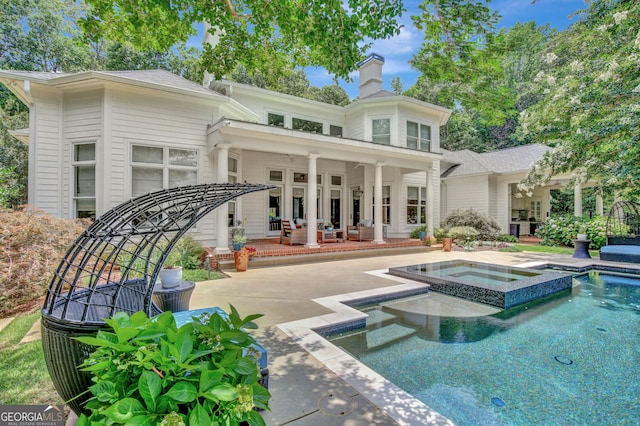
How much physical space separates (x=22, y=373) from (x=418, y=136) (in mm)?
14624

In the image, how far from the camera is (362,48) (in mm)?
5410

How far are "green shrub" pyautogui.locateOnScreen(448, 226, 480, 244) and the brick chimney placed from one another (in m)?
8.16

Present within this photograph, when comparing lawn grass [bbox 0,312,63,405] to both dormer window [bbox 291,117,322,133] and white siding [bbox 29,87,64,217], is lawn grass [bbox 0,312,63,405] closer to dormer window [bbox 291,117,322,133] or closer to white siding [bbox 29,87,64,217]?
white siding [bbox 29,87,64,217]

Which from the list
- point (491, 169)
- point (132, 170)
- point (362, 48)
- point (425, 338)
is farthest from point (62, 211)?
point (491, 169)

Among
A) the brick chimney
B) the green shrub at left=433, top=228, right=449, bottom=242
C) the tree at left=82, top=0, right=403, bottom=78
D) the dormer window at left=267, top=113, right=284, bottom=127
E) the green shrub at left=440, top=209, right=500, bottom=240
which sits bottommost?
the green shrub at left=433, top=228, right=449, bottom=242

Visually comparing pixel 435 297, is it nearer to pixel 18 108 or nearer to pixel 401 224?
pixel 401 224

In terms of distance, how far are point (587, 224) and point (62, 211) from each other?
1901cm

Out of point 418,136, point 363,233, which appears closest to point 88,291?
point 363,233

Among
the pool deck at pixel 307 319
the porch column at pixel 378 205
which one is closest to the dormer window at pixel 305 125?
the porch column at pixel 378 205

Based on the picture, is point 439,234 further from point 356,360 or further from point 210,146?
point 356,360

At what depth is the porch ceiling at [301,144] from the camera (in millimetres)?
8461

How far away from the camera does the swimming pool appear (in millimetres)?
5723

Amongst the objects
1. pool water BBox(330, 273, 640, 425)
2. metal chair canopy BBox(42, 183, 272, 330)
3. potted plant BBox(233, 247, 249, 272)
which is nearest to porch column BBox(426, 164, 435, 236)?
pool water BBox(330, 273, 640, 425)

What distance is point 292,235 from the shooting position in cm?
1022
